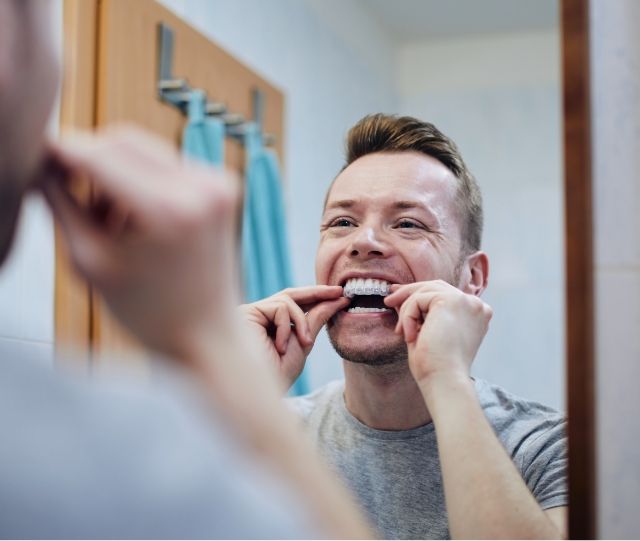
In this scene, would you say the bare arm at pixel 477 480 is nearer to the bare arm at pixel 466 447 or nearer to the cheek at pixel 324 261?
→ the bare arm at pixel 466 447

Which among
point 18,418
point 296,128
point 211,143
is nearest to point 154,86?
point 211,143

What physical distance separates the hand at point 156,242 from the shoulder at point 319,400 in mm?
655

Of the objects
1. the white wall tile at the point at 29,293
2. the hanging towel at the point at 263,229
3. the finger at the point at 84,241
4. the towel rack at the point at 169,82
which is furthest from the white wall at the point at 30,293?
the finger at the point at 84,241

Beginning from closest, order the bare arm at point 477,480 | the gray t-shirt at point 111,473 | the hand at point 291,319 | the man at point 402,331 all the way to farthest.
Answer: the gray t-shirt at point 111,473 < the bare arm at point 477,480 < the man at point 402,331 < the hand at point 291,319

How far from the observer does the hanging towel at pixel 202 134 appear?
104 centimetres

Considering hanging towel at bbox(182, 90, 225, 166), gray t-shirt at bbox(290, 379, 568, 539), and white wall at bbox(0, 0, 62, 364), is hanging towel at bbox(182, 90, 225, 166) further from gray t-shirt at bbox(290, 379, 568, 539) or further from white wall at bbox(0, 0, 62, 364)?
gray t-shirt at bbox(290, 379, 568, 539)

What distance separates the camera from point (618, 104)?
3.04ft

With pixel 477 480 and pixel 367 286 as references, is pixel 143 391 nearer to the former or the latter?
pixel 477 480

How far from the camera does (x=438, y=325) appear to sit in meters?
0.94

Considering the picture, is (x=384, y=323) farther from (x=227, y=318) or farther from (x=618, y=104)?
(x=227, y=318)

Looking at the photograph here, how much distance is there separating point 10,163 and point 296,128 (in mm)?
793

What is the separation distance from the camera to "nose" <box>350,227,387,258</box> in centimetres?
104

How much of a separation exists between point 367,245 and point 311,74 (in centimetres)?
30

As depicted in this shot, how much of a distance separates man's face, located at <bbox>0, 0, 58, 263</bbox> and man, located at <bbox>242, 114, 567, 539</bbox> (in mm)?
553
